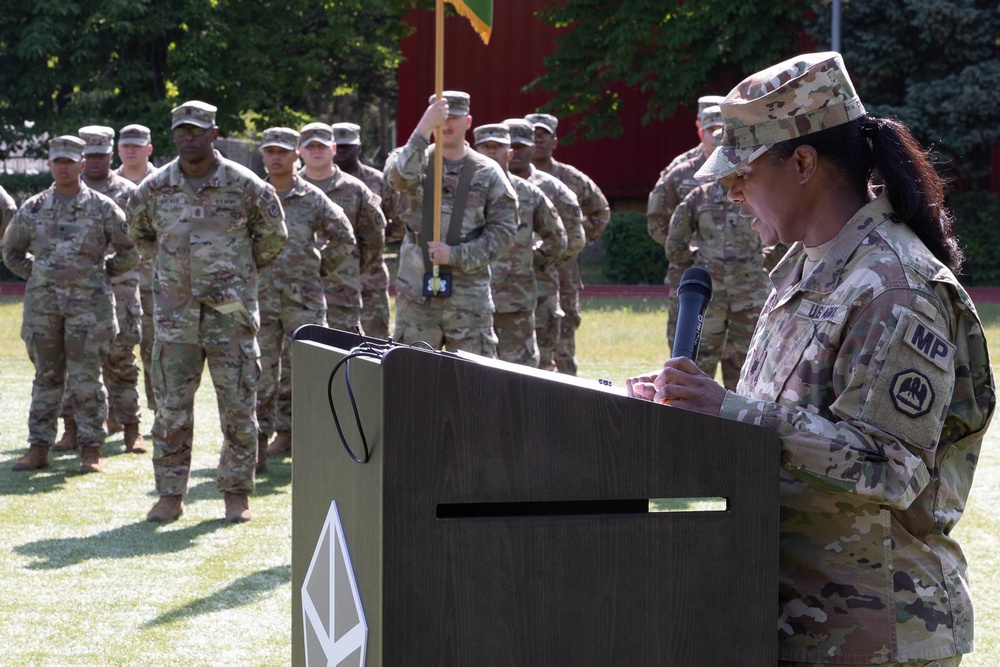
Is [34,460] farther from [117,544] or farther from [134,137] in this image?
[134,137]

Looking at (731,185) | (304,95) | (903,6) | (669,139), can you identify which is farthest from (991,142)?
(731,185)

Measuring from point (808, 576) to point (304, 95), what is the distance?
103 feet

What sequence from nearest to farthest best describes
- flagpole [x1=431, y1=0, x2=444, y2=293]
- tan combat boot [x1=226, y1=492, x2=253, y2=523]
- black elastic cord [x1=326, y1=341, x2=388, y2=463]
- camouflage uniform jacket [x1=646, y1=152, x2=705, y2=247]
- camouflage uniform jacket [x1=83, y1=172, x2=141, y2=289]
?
black elastic cord [x1=326, y1=341, x2=388, y2=463] < flagpole [x1=431, y1=0, x2=444, y2=293] < tan combat boot [x1=226, y1=492, x2=253, y2=523] < camouflage uniform jacket [x1=646, y1=152, x2=705, y2=247] < camouflage uniform jacket [x1=83, y1=172, x2=141, y2=289]

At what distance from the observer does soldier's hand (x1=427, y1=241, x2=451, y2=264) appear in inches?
296

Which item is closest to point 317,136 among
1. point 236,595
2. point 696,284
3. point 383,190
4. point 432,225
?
point 383,190

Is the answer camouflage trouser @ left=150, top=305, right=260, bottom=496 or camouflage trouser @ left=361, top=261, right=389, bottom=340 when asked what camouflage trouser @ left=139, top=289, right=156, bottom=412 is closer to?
camouflage trouser @ left=361, top=261, right=389, bottom=340

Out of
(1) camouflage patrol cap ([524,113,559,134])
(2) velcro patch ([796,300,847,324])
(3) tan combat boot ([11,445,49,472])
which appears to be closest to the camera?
(2) velcro patch ([796,300,847,324])

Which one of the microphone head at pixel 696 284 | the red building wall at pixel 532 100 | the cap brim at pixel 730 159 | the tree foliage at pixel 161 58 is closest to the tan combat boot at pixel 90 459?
the microphone head at pixel 696 284

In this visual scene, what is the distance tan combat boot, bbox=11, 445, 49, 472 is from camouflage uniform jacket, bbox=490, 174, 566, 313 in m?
3.30

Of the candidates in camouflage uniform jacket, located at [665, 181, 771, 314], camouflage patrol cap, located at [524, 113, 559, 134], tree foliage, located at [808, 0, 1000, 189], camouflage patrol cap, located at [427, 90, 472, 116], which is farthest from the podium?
tree foliage, located at [808, 0, 1000, 189]

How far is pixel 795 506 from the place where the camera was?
6.98ft

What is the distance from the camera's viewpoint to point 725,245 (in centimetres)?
903

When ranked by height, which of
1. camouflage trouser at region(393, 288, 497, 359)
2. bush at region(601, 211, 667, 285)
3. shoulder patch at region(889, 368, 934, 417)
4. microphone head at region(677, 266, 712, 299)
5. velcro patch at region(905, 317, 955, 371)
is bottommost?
bush at region(601, 211, 667, 285)

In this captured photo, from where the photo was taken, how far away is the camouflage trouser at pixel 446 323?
7793 mm
